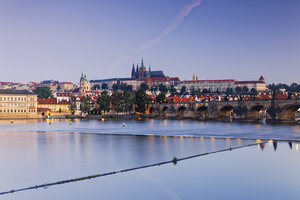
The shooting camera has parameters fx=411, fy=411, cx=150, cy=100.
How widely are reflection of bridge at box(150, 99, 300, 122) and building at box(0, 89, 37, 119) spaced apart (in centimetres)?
3517

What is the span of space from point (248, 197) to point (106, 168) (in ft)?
29.8

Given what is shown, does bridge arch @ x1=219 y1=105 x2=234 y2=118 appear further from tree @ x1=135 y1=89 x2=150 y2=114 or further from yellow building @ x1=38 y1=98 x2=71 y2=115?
yellow building @ x1=38 y1=98 x2=71 y2=115

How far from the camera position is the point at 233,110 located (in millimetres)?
87188

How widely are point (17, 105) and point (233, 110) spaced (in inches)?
2495

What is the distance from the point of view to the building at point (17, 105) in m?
115

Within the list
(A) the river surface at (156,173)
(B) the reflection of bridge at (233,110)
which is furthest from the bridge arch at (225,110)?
(A) the river surface at (156,173)

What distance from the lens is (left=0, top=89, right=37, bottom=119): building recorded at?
379 feet

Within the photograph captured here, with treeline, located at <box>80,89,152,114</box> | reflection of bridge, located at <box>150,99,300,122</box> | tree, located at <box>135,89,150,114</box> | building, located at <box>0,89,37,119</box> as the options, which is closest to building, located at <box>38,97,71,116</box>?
building, located at <box>0,89,37,119</box>

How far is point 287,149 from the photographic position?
108ft

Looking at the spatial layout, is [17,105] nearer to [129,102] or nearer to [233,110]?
[129,102]

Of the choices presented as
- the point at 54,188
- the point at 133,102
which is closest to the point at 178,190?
the point at 54,188

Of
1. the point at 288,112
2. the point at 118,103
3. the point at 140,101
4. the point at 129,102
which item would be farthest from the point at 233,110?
the point at 118,103

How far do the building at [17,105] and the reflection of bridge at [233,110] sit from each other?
1384 inches

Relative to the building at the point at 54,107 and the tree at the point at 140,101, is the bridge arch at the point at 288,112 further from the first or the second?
the building at the point at 54,107
